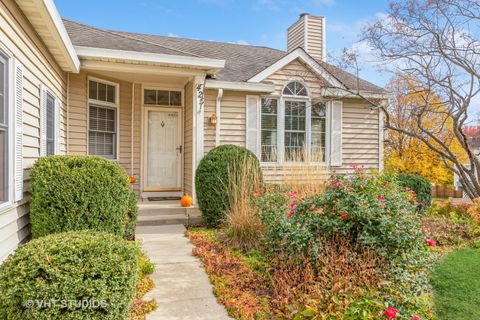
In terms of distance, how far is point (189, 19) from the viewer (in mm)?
12117

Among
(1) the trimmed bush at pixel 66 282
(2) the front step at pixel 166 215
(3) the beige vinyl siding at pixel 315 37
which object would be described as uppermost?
(3) the beige vinyl siding at pixel 315 37

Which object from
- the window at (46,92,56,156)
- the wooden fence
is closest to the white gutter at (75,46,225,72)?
the window at (46,92,56,156)

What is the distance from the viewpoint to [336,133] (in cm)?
820

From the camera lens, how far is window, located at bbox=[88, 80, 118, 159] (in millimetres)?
6801

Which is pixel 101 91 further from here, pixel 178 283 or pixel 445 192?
pixel 445 192

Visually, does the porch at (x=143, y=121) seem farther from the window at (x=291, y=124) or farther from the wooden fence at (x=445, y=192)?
the wooden fence at (x=445, y=192)

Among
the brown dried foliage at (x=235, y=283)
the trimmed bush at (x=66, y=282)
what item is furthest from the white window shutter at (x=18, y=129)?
the brown dried foliage at (x=235, y=283)

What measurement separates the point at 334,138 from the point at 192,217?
3.86 meters

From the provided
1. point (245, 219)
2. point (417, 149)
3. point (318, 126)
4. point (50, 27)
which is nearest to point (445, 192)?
point (417, 149)

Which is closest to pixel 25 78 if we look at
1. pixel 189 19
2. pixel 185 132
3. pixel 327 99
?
pixel 185 132

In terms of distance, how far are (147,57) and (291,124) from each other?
343cm

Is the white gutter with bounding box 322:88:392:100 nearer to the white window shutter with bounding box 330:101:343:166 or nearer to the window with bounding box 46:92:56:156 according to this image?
the white window shutter with bounding box 330:101:343:166

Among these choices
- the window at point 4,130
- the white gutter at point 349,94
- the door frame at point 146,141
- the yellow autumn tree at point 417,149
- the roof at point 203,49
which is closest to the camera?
the window at point 4,130

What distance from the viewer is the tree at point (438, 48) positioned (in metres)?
7.39
